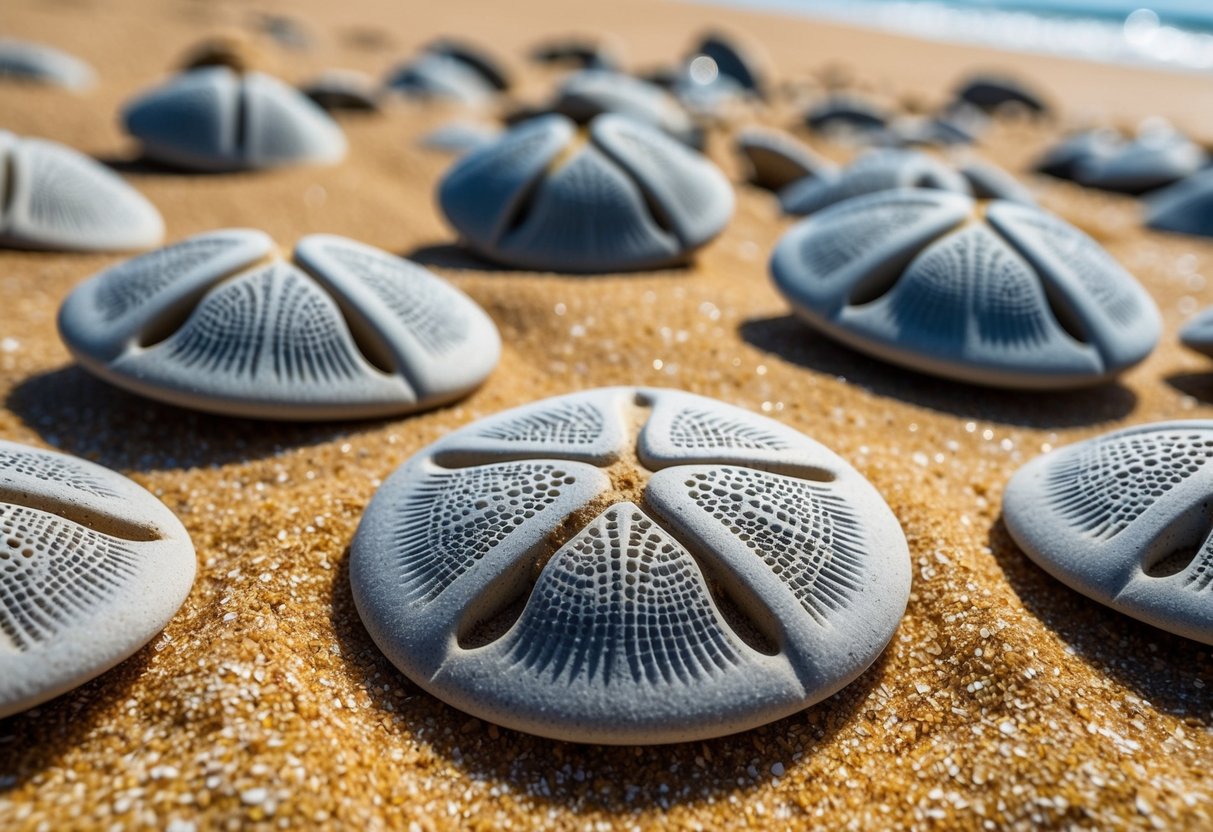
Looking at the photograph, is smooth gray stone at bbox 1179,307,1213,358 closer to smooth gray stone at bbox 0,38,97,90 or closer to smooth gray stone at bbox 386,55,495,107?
smooth gray stone at bbox 386,55,495,107

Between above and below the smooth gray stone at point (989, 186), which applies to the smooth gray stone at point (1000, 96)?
below

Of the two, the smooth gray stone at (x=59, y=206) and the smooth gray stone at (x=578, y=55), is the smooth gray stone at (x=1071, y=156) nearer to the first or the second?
the smooth gray stone at (x=578, y=55)

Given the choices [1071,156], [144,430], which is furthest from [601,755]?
[1071,156]

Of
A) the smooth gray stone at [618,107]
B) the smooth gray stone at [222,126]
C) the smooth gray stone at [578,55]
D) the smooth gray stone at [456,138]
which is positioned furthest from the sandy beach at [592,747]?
the smooth gray stone at [578,55]

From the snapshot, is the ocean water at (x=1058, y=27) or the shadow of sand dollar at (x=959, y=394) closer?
the shadow of sand dollar at (x=959, y=394)

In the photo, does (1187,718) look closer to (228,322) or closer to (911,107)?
(228,322)

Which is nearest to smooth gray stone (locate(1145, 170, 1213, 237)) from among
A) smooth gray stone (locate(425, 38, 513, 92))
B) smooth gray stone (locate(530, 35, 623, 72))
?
smooth gray stone (locate(425, 38, 513, 92))
